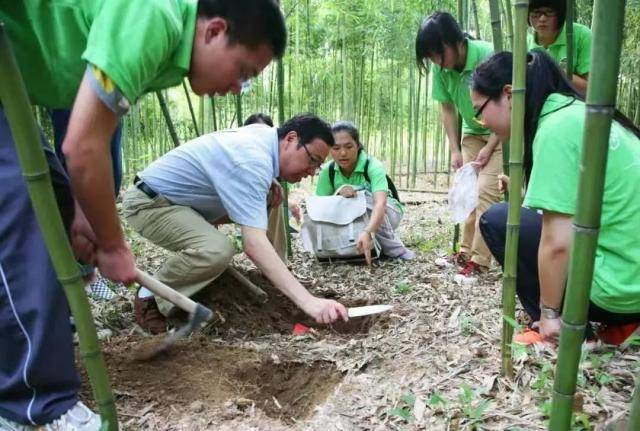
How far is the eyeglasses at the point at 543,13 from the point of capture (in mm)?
3031

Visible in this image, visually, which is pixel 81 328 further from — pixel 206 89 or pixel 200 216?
pixel 200 216

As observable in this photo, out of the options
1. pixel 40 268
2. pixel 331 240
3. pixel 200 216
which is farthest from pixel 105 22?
pixel 331 240

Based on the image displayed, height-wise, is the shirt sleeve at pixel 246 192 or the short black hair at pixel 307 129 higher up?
the short black hair at pixel 307 129

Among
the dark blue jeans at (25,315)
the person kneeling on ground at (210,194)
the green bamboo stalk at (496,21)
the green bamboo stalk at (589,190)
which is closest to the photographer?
the green bamboo stalk at (589,190)

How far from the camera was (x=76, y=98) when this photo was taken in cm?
129

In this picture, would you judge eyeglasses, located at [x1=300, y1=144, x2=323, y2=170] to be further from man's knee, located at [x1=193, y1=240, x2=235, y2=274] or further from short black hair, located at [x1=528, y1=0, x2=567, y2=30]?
short black hair, located at [x1=528, y1=0, x2=567, y2=30]

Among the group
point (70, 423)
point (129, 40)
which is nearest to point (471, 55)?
point (129, 40)

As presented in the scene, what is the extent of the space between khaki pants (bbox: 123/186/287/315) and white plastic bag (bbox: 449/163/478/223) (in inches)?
57.5

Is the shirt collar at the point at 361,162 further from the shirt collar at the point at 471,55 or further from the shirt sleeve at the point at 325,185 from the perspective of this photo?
the shirt collar at the point at 471,55

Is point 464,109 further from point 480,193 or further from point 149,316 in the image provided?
point 149,316

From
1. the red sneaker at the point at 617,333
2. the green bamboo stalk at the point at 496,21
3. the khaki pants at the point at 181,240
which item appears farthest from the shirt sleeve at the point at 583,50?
the khaki pants at the point at 181,240

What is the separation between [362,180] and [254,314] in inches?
63.4

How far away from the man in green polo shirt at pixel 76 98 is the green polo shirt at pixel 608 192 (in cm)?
98

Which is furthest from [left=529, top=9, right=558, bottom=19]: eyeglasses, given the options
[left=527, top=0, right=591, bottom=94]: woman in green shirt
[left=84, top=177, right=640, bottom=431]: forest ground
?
[left=84, top=177, right=640, bottom=431]: forest ground
